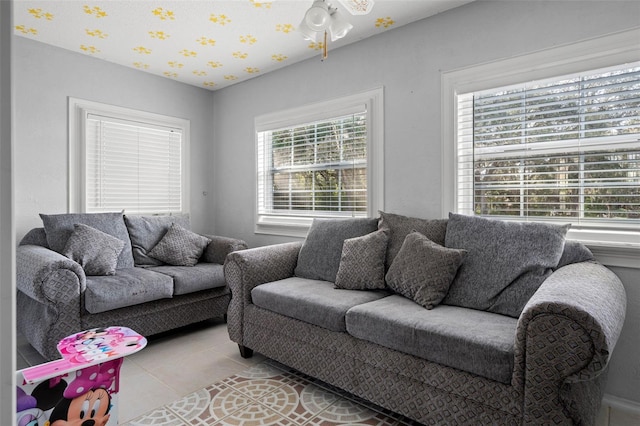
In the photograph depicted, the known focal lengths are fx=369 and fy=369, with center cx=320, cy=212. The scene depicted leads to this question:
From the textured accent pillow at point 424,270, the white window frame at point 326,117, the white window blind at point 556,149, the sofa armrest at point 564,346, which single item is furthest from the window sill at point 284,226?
the sofa armrest at point 564,346

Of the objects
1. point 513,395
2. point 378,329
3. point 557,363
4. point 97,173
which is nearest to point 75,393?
point 378,329

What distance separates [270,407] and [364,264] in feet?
3.28

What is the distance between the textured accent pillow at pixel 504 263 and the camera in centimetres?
192

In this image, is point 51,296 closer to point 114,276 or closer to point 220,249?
point 114,276

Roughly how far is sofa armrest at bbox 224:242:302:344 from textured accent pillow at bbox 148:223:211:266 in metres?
0.90

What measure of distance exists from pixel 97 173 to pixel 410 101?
2.97 m

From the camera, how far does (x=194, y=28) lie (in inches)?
115

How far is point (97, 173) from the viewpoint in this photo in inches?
140

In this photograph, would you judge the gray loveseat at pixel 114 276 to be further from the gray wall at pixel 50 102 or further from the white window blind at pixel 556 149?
the white window blind at pixel 556 149

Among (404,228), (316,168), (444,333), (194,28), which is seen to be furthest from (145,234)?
(444,333)

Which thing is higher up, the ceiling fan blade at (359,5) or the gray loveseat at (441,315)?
the ceiling fan blade at (359,5)

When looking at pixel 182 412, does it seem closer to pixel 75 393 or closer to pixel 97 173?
pixel 75 393

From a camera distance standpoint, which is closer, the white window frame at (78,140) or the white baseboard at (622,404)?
the white baseboard at (622,404)

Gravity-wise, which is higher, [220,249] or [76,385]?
[220,249]
